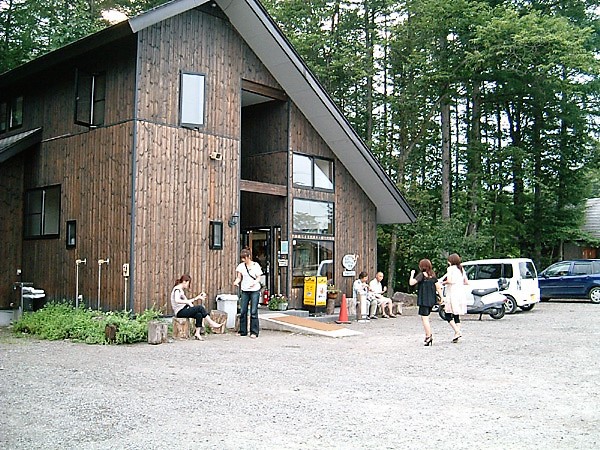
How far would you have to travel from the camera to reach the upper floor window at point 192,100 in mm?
14828

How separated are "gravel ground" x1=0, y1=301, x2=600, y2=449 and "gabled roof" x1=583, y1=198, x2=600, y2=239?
21.9 meters

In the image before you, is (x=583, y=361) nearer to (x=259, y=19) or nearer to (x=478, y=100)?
(x=259, y=19)

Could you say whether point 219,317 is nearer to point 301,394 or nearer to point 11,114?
point 301,394

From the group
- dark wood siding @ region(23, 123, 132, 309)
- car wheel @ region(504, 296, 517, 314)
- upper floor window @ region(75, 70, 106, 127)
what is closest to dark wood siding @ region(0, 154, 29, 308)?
dark wood siding @ region(23, 123, 132, 309)

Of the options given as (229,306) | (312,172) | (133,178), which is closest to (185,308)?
(229,306)

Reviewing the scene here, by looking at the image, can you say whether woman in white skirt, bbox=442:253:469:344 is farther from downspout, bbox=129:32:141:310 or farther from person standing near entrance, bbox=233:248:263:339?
downspout, bbox=129:32:141:310

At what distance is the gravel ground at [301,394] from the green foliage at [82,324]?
1.59 ft

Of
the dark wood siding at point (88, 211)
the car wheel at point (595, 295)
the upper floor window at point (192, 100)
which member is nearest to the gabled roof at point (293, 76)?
the upper floor window at point (192, 100)

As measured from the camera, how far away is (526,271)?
19109mm

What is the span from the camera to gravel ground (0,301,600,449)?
565cm

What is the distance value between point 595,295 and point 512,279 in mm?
6210

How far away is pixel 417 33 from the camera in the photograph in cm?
2634

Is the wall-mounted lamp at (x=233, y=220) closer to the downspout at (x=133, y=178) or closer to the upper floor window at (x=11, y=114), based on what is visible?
the downspout at (x=133, y=178)

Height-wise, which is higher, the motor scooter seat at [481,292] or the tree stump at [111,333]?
the motor scooter seat at [481,292]
